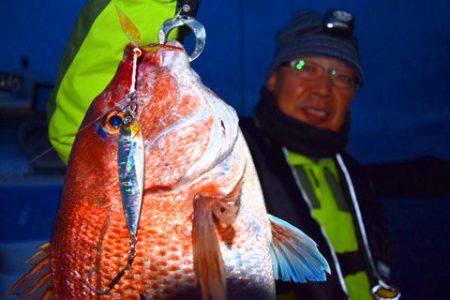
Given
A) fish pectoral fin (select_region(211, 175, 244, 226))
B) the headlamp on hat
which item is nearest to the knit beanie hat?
the headlamp on hat

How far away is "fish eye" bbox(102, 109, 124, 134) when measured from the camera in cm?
98

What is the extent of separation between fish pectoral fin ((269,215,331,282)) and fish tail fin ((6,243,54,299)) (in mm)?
684

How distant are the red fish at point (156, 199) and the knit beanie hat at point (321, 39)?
7.02 feet

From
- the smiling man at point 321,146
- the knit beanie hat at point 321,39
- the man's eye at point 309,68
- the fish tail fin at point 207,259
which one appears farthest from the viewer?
the man's eye at point 309,68

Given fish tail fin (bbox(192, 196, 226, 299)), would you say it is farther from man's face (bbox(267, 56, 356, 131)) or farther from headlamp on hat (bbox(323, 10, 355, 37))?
headlamp on hat (bbox(323, 10, 355, 37))

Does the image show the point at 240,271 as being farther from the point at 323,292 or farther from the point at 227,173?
the point at 323,292

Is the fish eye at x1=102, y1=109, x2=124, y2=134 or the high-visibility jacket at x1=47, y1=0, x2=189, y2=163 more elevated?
the high-visibility jacket at x1=47, y1=0, x2=189, y2=163

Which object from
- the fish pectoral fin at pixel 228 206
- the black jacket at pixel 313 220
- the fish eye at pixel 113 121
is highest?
the fish eye at pixel 113 121

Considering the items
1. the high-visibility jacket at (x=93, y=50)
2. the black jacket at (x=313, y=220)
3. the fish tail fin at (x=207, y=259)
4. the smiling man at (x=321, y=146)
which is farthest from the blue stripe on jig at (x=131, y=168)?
the smiling man at (x=321, y=146)

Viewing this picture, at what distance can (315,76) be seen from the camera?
118 inches

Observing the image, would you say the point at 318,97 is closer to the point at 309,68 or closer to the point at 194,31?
the point at 309,68

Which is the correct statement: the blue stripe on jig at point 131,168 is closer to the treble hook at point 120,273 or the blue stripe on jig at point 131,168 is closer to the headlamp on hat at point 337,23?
the treble hook at point 120,273

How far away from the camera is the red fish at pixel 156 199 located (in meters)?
0.95

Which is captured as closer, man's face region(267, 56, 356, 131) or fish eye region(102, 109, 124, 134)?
fish eye region(102, 109, 124, 134)
